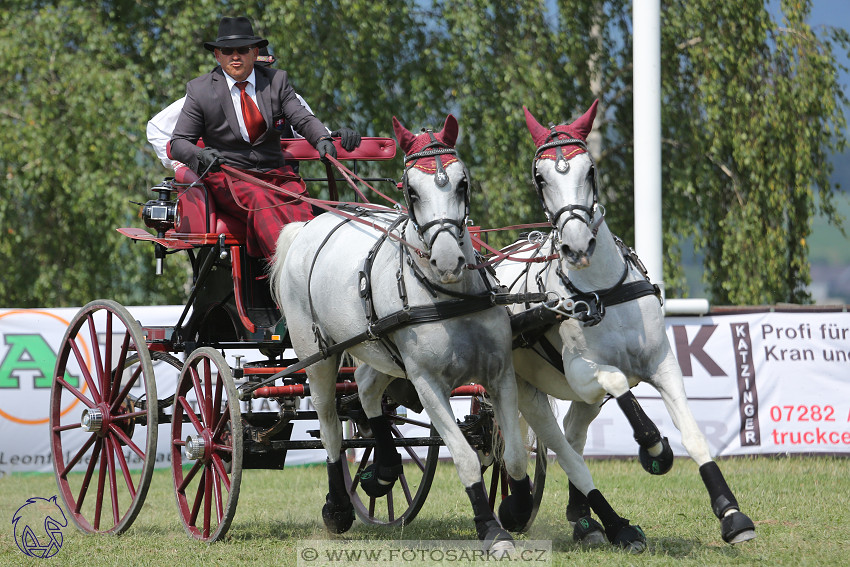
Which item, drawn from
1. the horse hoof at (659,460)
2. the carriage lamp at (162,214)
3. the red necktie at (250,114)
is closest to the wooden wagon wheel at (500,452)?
the horse hoof at (659,460)

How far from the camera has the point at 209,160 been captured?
5855mm

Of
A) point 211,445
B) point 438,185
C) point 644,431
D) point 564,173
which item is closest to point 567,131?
point 564,173

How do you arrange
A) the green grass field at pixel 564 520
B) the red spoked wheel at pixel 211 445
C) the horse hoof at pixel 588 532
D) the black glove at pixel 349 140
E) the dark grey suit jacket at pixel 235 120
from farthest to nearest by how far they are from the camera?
the dark grey suit jacket at pixel 235 120 < the black glove at pixel 349 140 < the red spoked wheel at pixel 211 445 < the horse hoof at pixel 588 532 < the green grass field at pixel 564 520

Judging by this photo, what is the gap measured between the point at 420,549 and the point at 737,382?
5.42 meters

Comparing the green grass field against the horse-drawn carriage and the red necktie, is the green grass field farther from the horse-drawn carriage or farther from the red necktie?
the red necktie

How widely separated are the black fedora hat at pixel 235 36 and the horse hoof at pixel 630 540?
11.5 ft

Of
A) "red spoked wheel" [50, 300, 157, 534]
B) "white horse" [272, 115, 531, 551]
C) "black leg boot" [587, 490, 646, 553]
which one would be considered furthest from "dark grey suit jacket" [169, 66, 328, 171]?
"black leg boot" [587, 490, 646, 553]

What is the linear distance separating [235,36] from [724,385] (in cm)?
583

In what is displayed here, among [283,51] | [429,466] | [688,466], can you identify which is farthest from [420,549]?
[283,51]

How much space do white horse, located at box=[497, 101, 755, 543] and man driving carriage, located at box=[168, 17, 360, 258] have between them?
5.95 ft

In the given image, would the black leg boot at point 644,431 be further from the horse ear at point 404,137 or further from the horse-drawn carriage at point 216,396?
the horse ear at point 404,137

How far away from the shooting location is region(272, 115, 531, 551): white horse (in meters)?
4.51

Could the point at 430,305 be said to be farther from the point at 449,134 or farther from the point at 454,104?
the point at 454,104

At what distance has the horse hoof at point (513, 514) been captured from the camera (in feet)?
16.7
